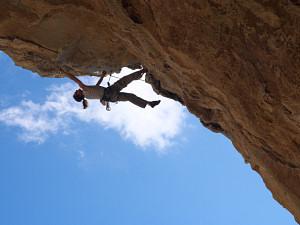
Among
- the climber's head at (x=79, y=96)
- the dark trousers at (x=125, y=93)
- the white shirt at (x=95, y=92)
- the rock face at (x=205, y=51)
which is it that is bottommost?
the climber's head at (x=79, y=96)

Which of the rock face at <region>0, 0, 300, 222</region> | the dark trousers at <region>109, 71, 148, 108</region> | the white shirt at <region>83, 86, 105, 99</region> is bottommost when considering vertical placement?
the white shirt at <region>83, 86, 105, 99</region>

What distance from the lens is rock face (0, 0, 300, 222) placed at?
310cm

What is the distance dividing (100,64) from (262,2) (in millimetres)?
4907

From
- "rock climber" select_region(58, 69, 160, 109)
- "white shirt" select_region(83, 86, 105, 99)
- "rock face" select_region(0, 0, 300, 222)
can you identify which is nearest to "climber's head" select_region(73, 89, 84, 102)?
"rock climber" select_region(58, 69, 160, 109)

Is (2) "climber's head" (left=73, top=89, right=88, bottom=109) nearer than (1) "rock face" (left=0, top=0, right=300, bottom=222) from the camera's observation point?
No

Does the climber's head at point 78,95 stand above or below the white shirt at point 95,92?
below

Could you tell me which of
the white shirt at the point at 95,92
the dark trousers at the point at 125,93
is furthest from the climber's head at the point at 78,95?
the dark trousers at the point at 125,93

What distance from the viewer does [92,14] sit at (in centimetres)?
558

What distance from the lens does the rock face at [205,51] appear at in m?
3.10

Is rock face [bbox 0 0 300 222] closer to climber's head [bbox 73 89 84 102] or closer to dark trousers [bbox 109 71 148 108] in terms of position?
dark trousers [bbox 109 71 148 108]

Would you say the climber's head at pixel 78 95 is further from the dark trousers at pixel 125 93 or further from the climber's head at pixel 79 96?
the dark trousers at pixel 125 93

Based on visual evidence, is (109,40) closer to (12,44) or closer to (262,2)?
(12,44)

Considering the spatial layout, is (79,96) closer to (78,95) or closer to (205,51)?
(78,95)

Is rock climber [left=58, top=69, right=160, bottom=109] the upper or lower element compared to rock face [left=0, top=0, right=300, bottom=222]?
lower
